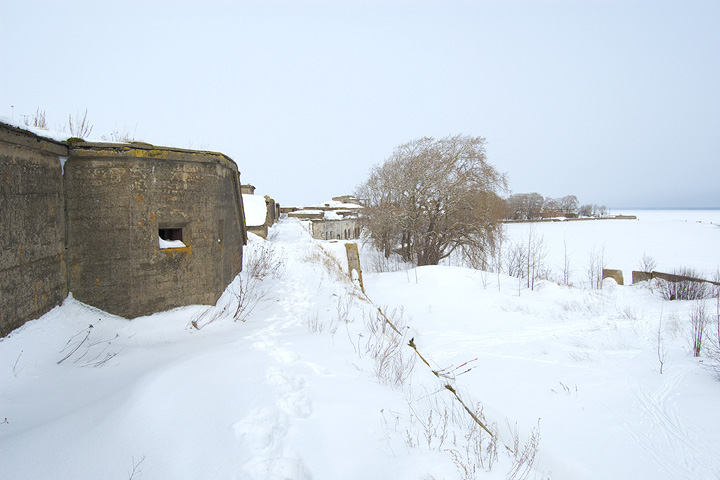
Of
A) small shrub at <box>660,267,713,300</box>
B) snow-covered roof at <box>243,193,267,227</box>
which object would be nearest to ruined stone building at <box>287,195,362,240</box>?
snow-covered roof at <box>243,193,267,227</box>

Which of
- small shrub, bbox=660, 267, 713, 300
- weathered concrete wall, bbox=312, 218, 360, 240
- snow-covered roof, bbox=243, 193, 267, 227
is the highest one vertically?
snow-covered roof, bbox=243, 193, 267, 227

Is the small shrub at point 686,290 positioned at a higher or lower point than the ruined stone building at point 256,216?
lower

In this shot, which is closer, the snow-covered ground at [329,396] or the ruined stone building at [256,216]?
the snow-covered ground at [329,396]

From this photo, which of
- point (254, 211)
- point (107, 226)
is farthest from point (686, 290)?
point (107, 226)

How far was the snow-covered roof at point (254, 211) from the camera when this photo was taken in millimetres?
14387

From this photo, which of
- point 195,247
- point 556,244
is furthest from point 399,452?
point 556,244

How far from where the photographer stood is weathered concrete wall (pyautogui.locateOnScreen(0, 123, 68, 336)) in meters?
3.52

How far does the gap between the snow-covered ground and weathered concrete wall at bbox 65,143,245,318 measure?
0.30 m

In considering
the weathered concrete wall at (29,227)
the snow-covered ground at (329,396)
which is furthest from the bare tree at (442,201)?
the weathered concrete wall at (29,227)

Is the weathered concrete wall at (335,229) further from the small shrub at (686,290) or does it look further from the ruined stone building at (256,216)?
the small shrub at (686,290)

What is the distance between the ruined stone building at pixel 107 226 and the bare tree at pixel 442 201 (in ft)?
54.9

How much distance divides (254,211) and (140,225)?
10333 mm

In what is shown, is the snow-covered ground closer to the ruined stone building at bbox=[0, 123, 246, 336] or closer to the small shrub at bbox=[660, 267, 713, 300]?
the ruined stone building at bbox=[0, 123, 246, 336]

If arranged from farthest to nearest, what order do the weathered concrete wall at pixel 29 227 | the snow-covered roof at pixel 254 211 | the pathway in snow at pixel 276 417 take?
→ the snow-covered roof at pixel 254 211 < the weathered concrete wall at pixel 29 227 < the pathway in snow at pixel 276 417
